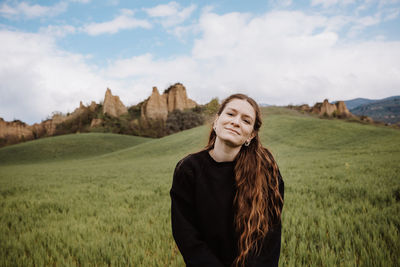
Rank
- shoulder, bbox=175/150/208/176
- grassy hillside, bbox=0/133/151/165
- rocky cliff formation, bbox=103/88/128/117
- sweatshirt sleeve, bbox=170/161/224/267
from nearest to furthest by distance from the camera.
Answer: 1. sweatshirt sleeve, bbox=170/161/224/267
2. shoulder, bbox=175/150/208/176
3. grassy hillside, bbox=0/133/151/165
4. rocky cliff formation, bbox=103/88/128/117

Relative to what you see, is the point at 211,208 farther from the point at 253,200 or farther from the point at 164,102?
the point at 164,102

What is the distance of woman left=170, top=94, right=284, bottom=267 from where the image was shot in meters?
1.83

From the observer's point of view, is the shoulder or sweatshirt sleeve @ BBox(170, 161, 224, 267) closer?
sweatshirt sleeve @ BBox(170, 161, 224, 267)

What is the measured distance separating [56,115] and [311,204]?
106 meters

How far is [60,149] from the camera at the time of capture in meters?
42.1

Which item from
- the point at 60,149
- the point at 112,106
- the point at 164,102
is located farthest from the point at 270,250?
the point at 112,106

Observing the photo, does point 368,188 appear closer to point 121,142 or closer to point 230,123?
point 230,123

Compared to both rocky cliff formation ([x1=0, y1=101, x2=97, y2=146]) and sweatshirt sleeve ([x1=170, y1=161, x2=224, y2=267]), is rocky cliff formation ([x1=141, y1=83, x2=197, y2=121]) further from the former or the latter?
sweatshirt sleeve ([x1=170, y1=161, x2=224, y2=267])

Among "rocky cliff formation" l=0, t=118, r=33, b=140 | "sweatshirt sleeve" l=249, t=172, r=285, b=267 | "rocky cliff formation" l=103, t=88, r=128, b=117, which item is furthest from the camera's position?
"rocky cliff formation" l=103, t=88, r=128, b=117

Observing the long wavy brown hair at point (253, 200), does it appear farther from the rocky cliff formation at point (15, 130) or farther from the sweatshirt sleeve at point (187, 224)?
the rocky cliff formation at point (15, 130)

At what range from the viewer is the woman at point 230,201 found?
1.83m

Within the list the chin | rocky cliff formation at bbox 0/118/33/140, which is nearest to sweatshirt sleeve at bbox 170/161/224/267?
the chin

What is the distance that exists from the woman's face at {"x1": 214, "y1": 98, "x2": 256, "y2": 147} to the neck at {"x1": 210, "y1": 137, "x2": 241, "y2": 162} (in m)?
0.06

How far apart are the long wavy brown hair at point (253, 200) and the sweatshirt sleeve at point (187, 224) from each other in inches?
13.5
